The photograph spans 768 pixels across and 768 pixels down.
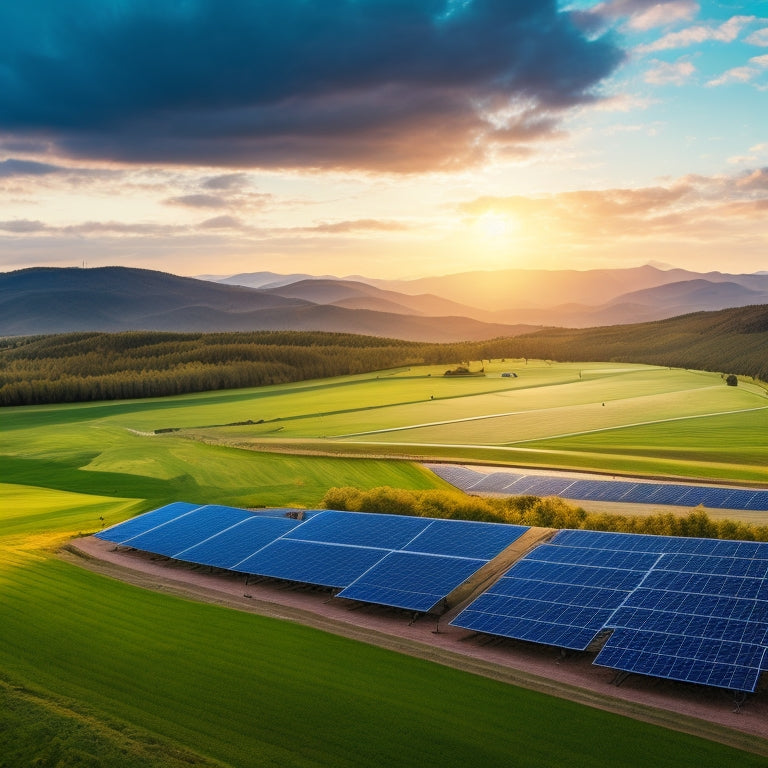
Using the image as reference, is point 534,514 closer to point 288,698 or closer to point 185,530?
point 185,530

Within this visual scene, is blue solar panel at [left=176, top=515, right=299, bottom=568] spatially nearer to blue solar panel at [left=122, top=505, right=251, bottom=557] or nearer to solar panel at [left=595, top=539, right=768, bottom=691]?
blue solar panel at [left=122, top=505, right=251, bottom=557]

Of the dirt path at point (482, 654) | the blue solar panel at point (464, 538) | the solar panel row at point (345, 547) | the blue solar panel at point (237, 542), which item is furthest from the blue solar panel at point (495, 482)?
the dirt path at point (482, 654)

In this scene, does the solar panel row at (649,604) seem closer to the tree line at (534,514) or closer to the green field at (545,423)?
the tree line at (534,514)

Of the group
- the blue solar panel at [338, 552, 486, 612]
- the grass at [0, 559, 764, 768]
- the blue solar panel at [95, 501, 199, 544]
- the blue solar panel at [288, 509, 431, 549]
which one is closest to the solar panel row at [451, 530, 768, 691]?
the blue solar panel at [338, 552, 486, 612]

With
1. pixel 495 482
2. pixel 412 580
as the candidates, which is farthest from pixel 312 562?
pixel 495 482

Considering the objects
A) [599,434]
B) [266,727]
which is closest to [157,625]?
[266,727]

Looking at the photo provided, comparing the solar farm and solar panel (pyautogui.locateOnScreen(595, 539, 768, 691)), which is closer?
solar panel (pyautogui.locateOnScreen(595, 539, 768, 691))

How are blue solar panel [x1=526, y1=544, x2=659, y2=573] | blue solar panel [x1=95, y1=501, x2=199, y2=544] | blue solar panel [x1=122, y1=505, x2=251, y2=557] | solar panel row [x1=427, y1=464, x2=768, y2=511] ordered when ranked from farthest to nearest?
1. solar panel row [x1=427, y1=464, x2=768, y2=511]
2. blue solar panel [x1=95, y1=501, x2=199, y2=544]
3. blue solar panel [x1=122, y1=505, x2=251, y2=557]
4. blue solar panel [x1=526, y1=544, x2=659, y2=573]
